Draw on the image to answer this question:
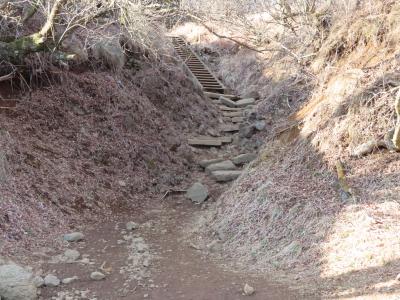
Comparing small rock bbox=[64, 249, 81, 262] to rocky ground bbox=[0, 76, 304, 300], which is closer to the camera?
rocky ground bbox=[0, 76, 304, 300]

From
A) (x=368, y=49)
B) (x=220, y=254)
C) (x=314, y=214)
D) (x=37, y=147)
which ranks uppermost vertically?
(x=368, y=49)

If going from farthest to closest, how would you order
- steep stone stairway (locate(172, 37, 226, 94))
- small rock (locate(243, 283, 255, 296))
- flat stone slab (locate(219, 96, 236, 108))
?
1. steep stone stairway (locate(172, 37, 226, 94))
2. flat stone slab (locate(219, 96, 236, 108))
3. small rock (locate(243, 283, 255, 296))

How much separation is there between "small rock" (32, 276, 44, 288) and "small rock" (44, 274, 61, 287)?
4 cm

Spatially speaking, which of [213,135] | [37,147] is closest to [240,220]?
[37,147]

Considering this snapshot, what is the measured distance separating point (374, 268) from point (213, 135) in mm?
7659

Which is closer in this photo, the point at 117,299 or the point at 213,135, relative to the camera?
the point at 117,299

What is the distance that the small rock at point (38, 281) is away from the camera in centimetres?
Result: 506

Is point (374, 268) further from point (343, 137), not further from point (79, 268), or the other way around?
point (79, 268)

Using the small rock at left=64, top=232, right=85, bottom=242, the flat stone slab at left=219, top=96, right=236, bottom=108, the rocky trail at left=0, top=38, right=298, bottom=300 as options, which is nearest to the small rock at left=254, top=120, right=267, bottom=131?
the rocky trail at left=0, top=38, right=298, bottom=300

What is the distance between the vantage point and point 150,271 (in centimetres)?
562

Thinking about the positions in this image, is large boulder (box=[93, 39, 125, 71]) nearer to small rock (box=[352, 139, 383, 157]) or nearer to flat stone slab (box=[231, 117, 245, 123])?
flat stone slab (box=[231, 117, 245, 123])

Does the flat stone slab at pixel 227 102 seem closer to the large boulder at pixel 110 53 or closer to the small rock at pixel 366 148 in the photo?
the large boulder at pixel 110 53

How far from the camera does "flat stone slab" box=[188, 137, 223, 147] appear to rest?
10.9m

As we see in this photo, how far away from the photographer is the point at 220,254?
243 inches
